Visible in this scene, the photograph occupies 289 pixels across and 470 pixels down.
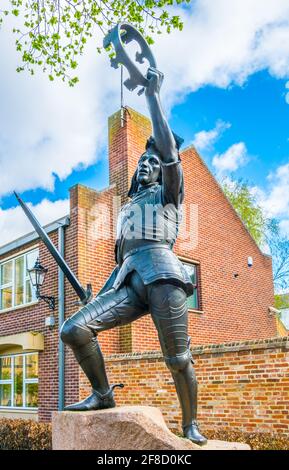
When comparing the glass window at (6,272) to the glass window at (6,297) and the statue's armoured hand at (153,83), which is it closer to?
the glass window at (6,297)

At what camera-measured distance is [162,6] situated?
7527mm

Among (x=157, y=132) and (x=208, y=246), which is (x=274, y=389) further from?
(x=208, y=246)

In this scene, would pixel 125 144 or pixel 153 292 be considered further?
pixel 125 144

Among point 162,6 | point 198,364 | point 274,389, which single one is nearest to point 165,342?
point 274,389

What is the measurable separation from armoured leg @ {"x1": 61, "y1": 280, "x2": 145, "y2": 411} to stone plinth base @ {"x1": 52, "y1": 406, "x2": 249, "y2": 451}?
13 centimetres

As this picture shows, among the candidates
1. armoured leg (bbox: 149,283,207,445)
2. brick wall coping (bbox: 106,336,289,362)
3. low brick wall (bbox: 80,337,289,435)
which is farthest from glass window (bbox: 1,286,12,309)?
armoured leg (bbox: 149,283,207,445)

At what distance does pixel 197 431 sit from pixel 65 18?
644cm

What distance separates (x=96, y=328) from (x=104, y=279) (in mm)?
7606

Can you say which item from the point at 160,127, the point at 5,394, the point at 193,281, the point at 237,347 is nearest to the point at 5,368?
the point at 5,394

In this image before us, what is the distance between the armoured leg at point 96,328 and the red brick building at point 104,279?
4462 millimetres

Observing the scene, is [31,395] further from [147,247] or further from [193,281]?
[147,247]

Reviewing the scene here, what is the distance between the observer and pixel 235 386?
311 inches

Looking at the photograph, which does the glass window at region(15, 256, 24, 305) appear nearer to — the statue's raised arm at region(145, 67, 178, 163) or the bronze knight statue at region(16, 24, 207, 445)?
the bronze knight statue at region(16, 24, 207, 445)

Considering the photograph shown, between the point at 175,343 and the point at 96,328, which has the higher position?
the point at 96,328
